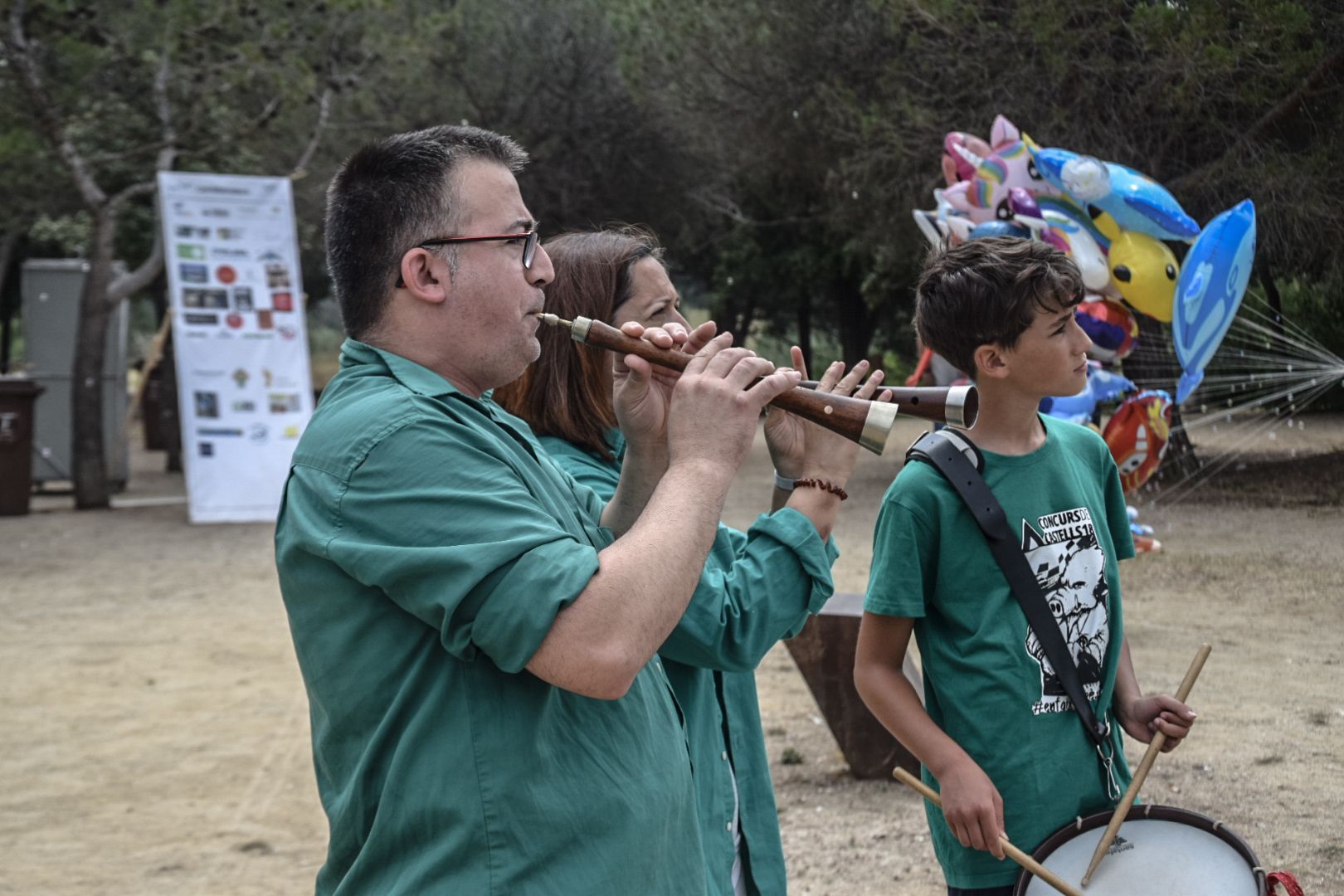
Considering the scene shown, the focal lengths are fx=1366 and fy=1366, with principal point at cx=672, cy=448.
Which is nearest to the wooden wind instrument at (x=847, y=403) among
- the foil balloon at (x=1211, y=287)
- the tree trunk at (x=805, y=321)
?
the foil balloon at (x=1211, y=287)

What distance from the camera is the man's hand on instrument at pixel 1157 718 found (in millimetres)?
2297

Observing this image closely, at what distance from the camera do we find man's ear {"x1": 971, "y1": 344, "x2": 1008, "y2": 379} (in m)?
2.52

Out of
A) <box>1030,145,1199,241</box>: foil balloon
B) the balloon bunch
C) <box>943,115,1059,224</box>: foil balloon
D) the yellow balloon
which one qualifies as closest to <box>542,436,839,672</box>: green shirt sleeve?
the balloon bunch

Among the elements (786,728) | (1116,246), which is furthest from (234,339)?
(1116,246)

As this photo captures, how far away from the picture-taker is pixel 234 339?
12914mm

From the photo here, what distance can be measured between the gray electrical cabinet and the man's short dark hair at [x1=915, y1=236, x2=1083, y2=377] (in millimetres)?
14767

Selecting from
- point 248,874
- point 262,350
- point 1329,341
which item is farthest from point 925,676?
point 262,350

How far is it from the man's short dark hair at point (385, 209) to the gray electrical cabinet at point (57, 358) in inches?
593

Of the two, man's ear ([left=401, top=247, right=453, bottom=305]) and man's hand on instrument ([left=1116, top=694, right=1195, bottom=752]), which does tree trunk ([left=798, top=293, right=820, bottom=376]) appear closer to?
man's hand on instrument ([left=1116, top=694, right=1195, bottom=752])

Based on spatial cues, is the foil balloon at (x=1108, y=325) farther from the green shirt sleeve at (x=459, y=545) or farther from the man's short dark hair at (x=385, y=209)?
the green shirt sleeve at (x=459, y=545)

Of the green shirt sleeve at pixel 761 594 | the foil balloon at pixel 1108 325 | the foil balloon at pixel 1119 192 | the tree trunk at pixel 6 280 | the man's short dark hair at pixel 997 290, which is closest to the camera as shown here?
the green shirt sleeve at pixel 761 594

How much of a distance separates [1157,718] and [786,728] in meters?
3.45

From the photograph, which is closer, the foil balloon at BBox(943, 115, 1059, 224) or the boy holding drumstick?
the boy holding drumstick

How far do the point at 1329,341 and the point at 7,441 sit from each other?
523 inches
